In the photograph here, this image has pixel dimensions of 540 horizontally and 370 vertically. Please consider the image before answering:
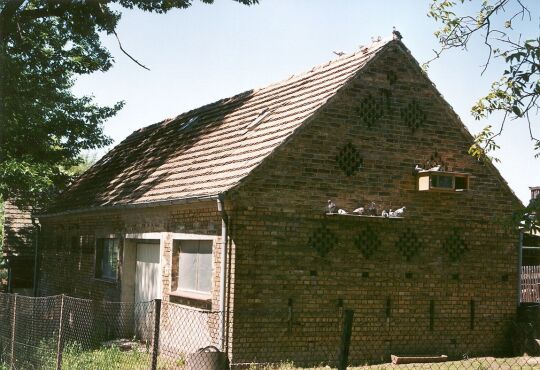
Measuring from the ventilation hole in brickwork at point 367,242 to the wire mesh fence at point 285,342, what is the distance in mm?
1200

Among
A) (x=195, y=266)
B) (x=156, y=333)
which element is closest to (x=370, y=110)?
(x=195, y=266)

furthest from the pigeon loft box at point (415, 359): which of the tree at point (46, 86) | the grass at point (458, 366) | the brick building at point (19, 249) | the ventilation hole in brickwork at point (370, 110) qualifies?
the brick building at point (19, 249)

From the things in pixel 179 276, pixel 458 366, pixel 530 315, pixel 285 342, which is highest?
pixel 179 276

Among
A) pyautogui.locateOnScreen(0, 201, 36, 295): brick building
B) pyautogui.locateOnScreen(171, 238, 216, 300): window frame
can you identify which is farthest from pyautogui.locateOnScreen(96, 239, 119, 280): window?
pyautogui.locateOnScreen(0, 201, 36, 295): brick building

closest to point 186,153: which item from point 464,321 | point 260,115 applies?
point 260,115

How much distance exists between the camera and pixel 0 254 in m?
28.4

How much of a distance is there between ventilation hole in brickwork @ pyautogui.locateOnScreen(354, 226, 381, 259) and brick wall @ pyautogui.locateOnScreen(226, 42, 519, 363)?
0.04 m

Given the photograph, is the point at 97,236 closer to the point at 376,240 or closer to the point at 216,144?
the point at 216,144

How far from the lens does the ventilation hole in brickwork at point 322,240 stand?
12.5 metres

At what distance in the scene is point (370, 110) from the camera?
1341cm

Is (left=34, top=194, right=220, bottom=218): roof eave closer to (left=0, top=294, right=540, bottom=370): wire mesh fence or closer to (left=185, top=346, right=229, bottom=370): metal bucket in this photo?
(left=0, top=294, right=540, bottom=370): wire mesh fence

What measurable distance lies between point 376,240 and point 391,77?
11.1ft

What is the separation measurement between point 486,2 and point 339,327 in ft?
20.9

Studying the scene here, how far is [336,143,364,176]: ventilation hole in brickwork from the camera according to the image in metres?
13.0
